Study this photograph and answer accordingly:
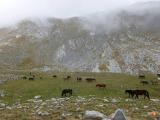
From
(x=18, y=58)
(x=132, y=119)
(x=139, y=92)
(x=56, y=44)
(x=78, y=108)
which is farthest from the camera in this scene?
(x=56, y=44)

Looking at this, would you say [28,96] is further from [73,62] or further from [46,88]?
[73,62]

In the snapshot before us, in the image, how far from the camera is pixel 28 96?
165 ft

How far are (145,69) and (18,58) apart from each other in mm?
67087

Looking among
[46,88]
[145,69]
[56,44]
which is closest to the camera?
[46,88]

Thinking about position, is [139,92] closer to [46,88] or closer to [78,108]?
[46,88]

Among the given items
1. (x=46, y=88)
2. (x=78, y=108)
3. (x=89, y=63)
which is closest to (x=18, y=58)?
(x=89, y=63)

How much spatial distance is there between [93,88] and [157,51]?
138056 millimetres

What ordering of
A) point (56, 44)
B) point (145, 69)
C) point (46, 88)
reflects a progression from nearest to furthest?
A: point (46, 88) → point (145, 69) → point (56, 44)

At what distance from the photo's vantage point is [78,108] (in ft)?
101

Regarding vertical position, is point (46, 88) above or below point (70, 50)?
below

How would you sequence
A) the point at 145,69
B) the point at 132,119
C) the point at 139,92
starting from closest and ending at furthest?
the point at 132,119, the point at 139,92, the point at 145,69

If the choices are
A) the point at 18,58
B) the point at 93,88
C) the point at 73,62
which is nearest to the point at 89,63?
the point at 73,62

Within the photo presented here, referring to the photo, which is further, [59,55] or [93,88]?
[59,55]

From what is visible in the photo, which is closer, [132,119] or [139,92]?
[132,119]
